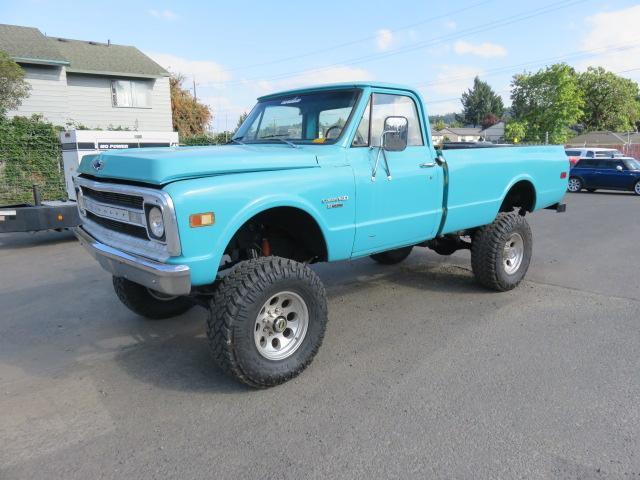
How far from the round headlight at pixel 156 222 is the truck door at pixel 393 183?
159cm

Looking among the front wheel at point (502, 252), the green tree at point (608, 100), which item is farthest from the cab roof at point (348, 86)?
the green tree at point (608, 100)

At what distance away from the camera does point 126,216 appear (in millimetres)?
3400

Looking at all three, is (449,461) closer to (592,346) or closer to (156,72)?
(592,346)

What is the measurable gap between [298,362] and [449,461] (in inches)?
51.9

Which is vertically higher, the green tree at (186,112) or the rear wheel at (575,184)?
the green tree at (186,112)

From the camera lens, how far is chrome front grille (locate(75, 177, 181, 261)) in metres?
2.99

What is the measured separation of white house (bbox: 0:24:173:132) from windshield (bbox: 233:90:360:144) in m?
16.6

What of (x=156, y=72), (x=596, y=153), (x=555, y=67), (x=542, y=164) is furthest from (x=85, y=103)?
(x=555, y=67)

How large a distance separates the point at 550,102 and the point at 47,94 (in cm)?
4445

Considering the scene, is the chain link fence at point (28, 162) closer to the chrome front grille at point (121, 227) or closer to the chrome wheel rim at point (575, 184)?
the chrome front grille at point (121, 227)

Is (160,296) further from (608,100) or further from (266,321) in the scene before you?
(608,100)

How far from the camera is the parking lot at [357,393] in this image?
2701 millimetres

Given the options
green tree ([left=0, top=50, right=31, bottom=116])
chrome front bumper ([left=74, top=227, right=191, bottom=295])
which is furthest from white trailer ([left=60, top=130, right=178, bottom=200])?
chrome front bumper ([left=74, top=227, right=191, bottom=295])

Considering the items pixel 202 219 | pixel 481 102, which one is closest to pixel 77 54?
pixel 202 219
